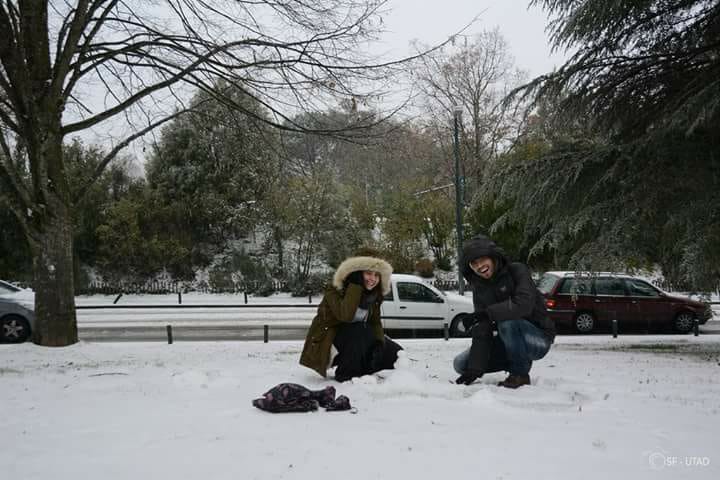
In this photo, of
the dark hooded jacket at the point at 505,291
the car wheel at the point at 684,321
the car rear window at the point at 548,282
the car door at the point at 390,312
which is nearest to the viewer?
the dark hooded jacket at the point at 505,291

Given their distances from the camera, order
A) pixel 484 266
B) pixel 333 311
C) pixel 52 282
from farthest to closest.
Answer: pixel 52 282 → pixel 333 311 → pixel 484 266

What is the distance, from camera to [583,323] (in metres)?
14.7

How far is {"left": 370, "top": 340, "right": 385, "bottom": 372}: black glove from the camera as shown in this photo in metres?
5.66

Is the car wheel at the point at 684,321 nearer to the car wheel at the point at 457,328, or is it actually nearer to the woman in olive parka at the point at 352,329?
the car wheel at the point at 457,328

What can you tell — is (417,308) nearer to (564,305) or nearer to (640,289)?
(564,305)

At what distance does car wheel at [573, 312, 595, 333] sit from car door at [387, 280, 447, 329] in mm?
3689

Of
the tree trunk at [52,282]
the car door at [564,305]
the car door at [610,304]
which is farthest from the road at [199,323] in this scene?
the tree trunk at [52,282]

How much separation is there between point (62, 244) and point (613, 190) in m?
8.85

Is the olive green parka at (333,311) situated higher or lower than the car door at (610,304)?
higher

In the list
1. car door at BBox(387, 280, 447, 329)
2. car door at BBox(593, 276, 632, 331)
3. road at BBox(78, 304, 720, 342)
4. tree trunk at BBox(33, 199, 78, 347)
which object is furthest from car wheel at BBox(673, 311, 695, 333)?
tree trunk at BBox(33, 199, 78, 347)

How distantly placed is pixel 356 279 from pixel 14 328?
1036 cm

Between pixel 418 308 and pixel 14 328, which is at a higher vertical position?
pixel 14 328

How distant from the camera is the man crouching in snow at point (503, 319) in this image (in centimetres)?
512

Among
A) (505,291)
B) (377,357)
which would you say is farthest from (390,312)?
(505,291)
